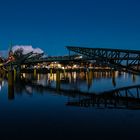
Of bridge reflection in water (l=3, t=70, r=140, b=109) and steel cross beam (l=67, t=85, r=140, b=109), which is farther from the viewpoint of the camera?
bridge reflection in water (l=3, t=70, r=140, b=109)

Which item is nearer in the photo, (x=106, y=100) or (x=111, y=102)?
(x=111, y=102)

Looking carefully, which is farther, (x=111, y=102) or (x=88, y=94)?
(x=88, y=94)

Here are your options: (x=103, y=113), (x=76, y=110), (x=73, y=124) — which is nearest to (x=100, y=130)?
(x=73, y=124)

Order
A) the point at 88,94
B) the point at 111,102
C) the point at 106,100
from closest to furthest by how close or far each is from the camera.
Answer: the point at 111,102
the point at 106,100
the point at 88,94

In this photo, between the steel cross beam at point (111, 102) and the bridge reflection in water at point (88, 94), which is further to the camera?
the bridge reflection in water at point (88, 94)

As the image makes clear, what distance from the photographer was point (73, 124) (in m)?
22.8

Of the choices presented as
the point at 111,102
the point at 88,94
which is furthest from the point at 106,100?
the point at 88,94

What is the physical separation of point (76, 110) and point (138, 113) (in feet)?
16.9

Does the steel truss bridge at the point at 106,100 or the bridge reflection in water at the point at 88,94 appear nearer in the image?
the steel truss bridge at the point at 106,100

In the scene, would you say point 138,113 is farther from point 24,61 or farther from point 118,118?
point 24,61

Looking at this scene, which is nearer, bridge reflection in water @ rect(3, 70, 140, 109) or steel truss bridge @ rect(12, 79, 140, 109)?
steel truss bridge @ rect(12, 79, 140, 109)

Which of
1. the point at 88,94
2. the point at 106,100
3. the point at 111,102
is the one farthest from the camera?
the point at 88,94

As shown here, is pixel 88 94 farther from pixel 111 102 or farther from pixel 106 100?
pixel 111 102

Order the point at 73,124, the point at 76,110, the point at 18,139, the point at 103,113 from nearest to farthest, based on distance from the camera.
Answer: the point at 18,139 → the point at 73,124 → the point at 103,113 → the point at 76,110
